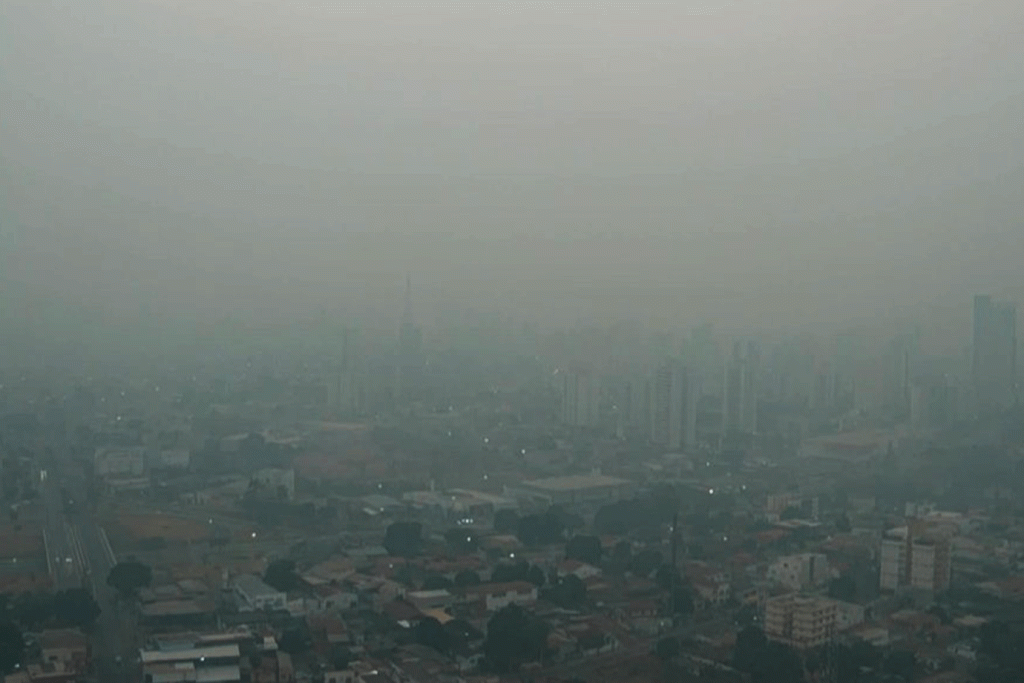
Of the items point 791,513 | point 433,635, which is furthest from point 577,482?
point 433,635

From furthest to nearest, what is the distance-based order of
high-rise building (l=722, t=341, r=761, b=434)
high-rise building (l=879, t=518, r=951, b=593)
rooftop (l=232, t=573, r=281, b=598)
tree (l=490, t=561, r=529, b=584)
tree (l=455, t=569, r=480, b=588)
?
1. high-rise building (l=722, t=341, r=761, b=434)
2. high-rise building (l=879, t=518, r=951, b=593)
3. tree (l=490, t=561, r=529, b=584)
4. tree (l=455, t=569, r=480, b=588)
5. rooftop (l=232, t=573, r=281, b=598)

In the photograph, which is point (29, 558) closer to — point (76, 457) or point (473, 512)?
point (76, 457)

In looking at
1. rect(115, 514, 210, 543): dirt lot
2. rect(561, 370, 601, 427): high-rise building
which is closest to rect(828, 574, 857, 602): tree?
rect(115, 514, 210, 543): dirt lot

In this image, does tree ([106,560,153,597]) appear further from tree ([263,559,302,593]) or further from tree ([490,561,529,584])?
tree ([490,561,529,584])

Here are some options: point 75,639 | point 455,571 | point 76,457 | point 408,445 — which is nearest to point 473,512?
point 408,445

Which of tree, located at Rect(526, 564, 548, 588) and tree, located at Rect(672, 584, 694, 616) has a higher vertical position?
tree, located at Rect(526, 564, 548, 588)
